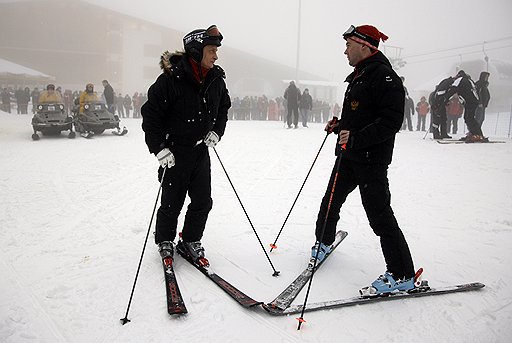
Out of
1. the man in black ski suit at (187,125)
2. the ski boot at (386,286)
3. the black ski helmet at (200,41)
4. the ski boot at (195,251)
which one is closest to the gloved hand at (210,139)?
the man in black ski suit at (187,125)

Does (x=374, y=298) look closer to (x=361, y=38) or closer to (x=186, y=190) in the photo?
(x=186, y=190)

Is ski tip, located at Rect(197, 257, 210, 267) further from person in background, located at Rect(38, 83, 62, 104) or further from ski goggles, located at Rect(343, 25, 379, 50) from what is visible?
person in background, located at Rect(38, 83, 62, 104)

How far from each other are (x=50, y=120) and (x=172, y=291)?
10808 mm

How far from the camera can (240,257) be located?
3840mm

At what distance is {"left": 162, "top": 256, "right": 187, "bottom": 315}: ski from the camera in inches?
108

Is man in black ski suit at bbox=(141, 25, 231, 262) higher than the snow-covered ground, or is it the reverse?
man in black ski suit at bbox=(141, 25, 231, 262)

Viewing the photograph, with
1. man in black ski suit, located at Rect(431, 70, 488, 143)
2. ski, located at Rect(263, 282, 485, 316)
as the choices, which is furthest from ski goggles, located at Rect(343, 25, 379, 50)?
man in black ski suit, located at Rect(431, 70, 488, 143)

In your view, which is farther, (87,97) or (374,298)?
(87,97)

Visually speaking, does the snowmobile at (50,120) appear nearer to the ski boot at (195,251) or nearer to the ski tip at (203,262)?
the ski boot at (195,251)

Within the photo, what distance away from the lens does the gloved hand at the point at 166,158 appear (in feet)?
10.5

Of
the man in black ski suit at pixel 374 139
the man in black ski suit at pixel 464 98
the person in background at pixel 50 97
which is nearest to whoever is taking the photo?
the man in black ski suit at pixel 374 139

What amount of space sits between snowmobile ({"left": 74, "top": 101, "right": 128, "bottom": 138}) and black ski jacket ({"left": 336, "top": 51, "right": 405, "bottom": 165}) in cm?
1101

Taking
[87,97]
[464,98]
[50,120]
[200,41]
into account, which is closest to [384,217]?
[200,41]

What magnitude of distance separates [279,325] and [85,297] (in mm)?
1635
